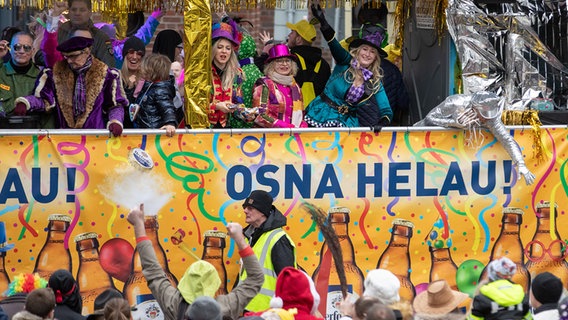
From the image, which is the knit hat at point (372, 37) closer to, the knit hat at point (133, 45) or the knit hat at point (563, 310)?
the knit hat at point (133, 45)

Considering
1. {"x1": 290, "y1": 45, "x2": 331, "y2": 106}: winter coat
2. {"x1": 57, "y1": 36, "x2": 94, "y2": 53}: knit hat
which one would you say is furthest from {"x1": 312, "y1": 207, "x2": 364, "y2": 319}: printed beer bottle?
{"x1": 57, "y1": 36, "x2": 94, "y2": 53}: knit hat

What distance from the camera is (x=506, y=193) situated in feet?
35.3

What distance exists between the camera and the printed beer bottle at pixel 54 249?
9938 millimetres

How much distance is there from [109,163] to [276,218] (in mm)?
1496

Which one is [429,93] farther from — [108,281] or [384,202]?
[108,281]

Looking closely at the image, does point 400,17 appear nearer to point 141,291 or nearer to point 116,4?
point 116,4

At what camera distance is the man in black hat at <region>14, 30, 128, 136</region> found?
10203 mm

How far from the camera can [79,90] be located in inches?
403

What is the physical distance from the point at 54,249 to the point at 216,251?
1298mm

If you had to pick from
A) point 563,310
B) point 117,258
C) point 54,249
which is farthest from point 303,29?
point 563,310

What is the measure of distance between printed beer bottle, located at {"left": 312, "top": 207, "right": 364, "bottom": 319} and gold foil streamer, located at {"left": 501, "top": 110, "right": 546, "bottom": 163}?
1717 millimetres

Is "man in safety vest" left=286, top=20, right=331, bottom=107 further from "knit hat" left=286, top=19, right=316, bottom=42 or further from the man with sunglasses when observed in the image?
the man with sunglasses

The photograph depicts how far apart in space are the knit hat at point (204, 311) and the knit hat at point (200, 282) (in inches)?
25.7

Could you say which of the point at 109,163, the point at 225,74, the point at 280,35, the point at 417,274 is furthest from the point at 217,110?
the point at 280,35
